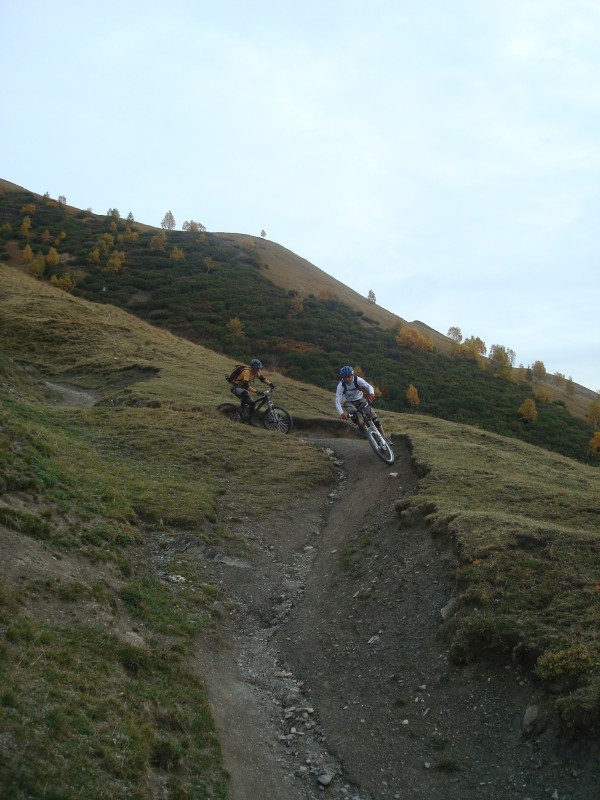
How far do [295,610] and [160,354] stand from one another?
27.5 m

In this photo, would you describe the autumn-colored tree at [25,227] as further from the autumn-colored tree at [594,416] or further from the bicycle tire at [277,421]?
the autumn-colored tree at [594,416]

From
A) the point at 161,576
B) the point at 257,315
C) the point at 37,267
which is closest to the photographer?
the point at 161,576

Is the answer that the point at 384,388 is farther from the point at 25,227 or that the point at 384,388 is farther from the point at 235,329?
the point at 25,227

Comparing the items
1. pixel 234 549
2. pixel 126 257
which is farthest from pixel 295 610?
pixel 126 257

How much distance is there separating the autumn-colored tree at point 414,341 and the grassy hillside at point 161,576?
57.5 metres

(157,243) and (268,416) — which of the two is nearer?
(268,416)

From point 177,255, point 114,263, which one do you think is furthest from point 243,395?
point 177,255

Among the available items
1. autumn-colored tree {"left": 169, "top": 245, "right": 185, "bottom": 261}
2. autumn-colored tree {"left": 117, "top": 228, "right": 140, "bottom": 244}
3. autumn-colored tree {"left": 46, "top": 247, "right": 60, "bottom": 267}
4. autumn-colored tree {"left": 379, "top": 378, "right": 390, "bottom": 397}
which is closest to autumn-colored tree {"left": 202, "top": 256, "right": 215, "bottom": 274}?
autumn-colored tree {"left": 169, "top": 245, "right": 185, "bottom": 261}

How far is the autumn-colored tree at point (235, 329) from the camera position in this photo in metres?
59.1

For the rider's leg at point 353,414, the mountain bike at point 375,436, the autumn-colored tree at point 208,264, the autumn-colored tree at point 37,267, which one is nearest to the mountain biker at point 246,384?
the rider's leg at point 353,414

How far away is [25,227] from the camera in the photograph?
78625 mm

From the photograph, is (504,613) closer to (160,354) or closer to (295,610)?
(295,610)

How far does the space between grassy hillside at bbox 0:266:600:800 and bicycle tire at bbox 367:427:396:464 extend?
1.03m

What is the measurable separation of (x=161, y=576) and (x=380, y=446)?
8872mm
